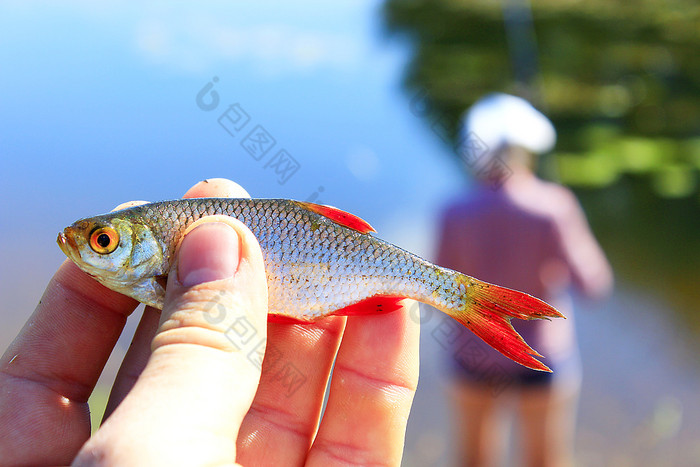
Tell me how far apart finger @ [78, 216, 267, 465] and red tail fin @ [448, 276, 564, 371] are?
3.13 feet

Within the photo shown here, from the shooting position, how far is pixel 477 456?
208 inches

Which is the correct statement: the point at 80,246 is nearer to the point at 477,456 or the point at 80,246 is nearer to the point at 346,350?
the point at 346,350

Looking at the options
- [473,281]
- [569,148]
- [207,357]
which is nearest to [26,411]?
[207,357]

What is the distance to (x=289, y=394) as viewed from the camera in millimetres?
2869

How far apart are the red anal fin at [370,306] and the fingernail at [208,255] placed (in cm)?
64

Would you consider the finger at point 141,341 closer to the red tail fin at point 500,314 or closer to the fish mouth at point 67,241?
the fish mouth at point 67,241

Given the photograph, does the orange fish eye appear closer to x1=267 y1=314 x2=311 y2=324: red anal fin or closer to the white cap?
x1=267 y1=314 x2=311 y2=324: red anal fin

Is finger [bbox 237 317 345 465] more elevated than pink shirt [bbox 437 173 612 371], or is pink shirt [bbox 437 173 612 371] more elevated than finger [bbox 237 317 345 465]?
pink shirt [bbox 437 173 612 371]

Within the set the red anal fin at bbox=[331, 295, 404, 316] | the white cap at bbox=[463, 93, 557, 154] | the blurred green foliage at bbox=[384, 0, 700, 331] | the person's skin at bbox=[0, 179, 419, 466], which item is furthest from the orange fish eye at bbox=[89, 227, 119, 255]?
the blurred green foliage at bbox=[384, 0, 700, 331]

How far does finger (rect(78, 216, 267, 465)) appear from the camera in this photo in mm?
1837

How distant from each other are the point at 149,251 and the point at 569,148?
12.9m

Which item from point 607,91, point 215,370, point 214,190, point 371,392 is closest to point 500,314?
point 371,392

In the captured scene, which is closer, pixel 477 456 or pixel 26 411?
pixel 26 411

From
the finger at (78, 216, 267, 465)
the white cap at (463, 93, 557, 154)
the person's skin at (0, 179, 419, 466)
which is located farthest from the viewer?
the white cap at (463, 93, 557, 154)
